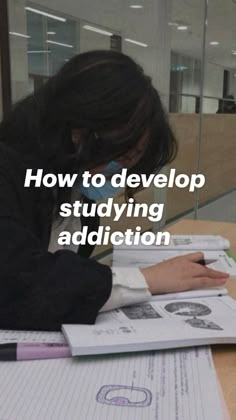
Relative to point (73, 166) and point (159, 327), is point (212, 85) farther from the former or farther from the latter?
point (159, 327)

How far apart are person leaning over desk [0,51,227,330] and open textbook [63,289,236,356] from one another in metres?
0.02

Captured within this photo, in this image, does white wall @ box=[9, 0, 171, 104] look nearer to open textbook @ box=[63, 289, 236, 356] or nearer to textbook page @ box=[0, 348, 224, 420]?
open textbook @ box=[63, 289, 236, 356]

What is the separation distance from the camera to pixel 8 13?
6.64 feet

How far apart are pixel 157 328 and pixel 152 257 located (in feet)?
1.64

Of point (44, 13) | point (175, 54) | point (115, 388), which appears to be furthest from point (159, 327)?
point (175, 54)

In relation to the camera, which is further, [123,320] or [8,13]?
[8,13]

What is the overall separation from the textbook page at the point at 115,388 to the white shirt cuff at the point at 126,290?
14 cm

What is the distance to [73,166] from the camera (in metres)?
0.91

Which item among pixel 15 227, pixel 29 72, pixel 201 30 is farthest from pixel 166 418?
pixel 201 30

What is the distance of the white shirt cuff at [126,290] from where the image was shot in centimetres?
76

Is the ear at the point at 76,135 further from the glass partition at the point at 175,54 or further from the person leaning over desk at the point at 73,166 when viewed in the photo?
the glass partition at the point at 175,54

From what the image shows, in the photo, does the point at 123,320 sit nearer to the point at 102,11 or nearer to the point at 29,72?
the point at 29,72

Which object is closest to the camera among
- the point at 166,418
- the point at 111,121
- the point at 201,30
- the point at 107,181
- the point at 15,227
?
the point at 166,418

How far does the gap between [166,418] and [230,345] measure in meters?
0.23
